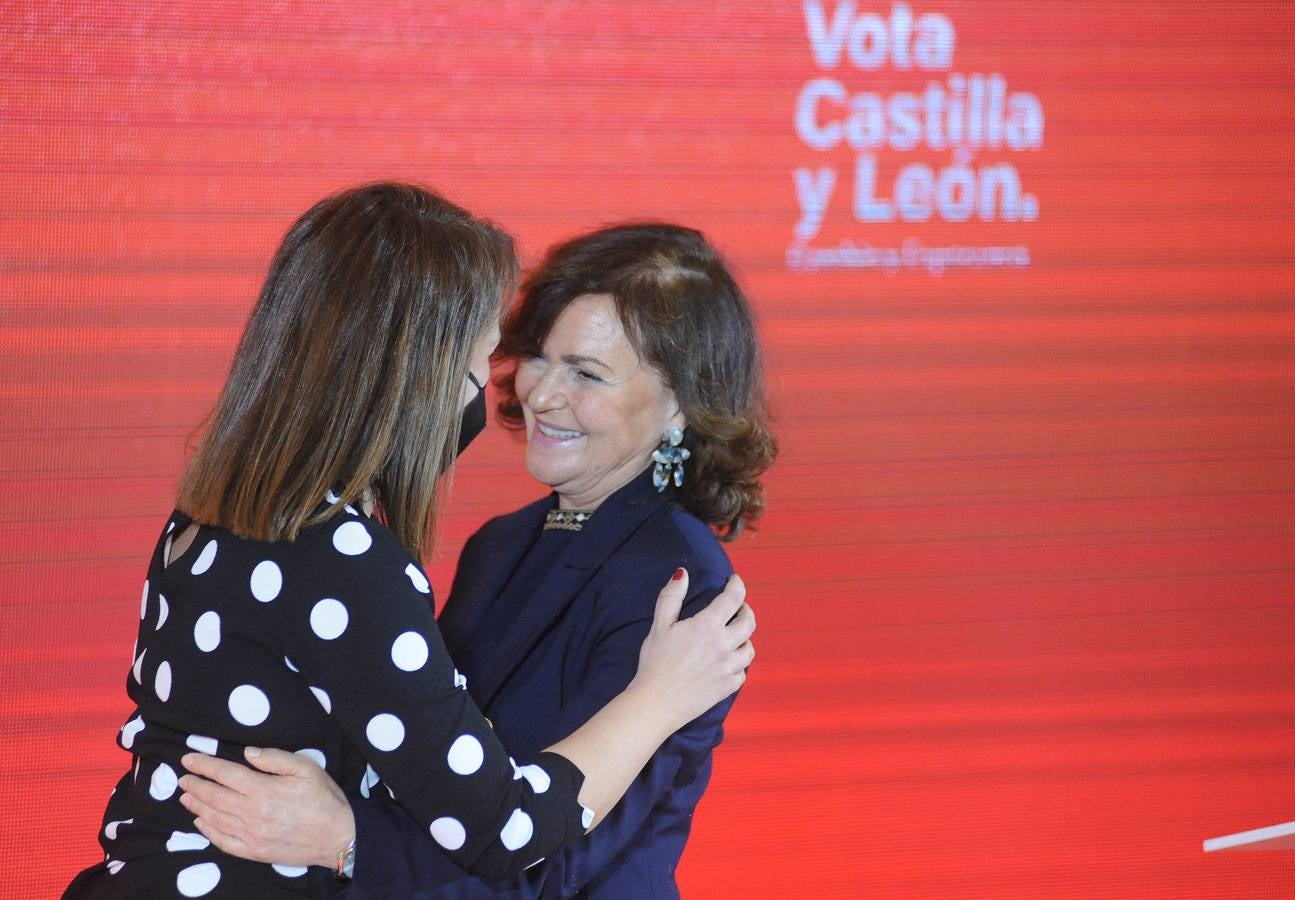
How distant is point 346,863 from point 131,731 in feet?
0.86

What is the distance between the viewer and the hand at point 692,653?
1.67m

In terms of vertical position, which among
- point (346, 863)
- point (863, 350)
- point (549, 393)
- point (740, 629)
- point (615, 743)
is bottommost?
point (346, 863)

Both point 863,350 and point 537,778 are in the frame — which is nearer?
point 537,778

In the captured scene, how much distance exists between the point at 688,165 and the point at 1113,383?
3.68 feet

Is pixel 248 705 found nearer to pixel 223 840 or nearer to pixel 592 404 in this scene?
pixel 223 840

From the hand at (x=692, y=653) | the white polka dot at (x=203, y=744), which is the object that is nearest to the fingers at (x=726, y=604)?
the hand at (x=692, y=653)

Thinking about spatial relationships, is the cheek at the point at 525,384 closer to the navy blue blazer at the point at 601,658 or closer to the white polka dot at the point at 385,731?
the navy blue blazer at the point at 601,658

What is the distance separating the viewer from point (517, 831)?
1.42 m

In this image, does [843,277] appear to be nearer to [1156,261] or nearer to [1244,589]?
[1156,261]

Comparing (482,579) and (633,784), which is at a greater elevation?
(482,579)

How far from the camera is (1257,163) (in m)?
3.34

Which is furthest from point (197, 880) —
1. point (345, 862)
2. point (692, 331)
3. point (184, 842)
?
point (692, 331)

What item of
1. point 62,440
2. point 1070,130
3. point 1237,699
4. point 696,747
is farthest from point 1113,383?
point 62,440

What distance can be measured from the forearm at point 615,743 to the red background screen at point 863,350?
4.85ft
